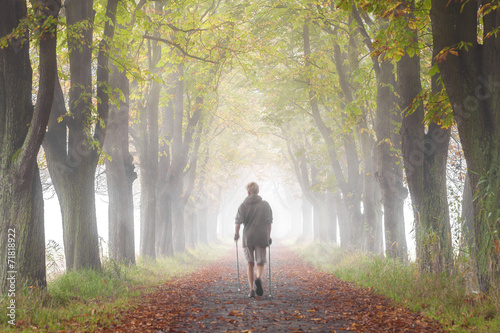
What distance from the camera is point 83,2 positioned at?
27.8ft

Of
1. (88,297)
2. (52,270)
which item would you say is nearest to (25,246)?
(88,297)

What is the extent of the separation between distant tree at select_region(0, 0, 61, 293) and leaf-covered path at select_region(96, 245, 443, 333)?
76.2 inches

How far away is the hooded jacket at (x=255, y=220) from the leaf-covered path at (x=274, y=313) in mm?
1135

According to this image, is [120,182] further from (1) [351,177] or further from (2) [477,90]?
(1) [351,177]

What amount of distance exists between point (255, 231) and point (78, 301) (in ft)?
11.3

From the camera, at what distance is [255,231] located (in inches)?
322

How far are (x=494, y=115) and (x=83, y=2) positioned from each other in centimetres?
794

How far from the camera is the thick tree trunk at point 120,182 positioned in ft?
37.6

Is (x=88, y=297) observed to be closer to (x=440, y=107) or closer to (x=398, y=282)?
(x=398, y=282)

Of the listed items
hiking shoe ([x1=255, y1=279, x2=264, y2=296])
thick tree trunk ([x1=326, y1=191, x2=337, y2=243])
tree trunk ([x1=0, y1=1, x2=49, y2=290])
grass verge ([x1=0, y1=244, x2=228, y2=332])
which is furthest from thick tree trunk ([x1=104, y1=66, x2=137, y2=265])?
thick tree trunk ([x1=326, y1=191, x2=337, y2=243])

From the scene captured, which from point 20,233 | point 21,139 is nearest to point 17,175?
point 21,139

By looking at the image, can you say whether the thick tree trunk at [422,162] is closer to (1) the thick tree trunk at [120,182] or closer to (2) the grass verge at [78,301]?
(2) the grass verge at [78,301]

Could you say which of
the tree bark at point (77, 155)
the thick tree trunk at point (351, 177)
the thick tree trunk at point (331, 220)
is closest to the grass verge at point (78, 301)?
the tree bark at point (77, 155)

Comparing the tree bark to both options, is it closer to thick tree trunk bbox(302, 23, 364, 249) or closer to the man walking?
the man walking
